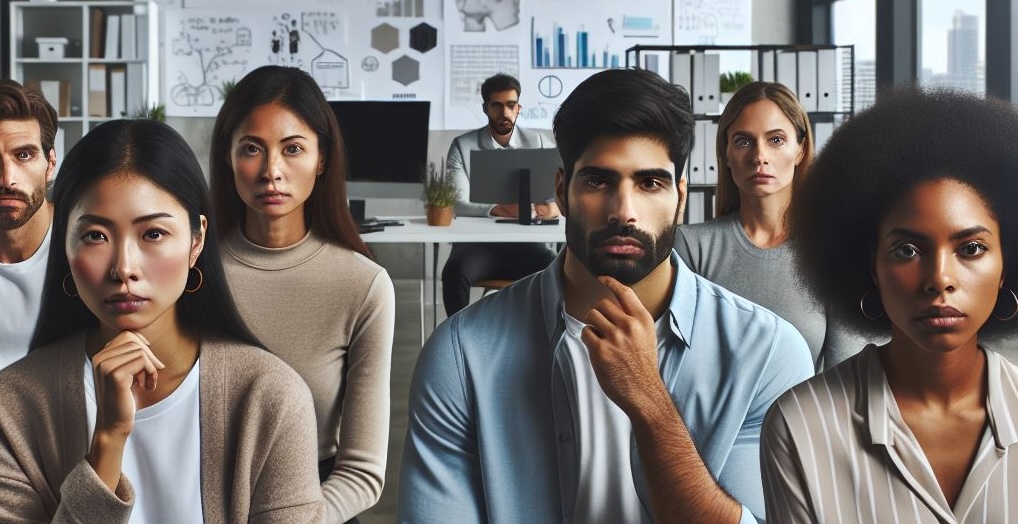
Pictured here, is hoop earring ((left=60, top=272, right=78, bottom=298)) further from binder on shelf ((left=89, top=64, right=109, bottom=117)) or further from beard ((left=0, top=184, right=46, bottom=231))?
binder on shelf ((left=89, top=64, right=109, bottom=117))

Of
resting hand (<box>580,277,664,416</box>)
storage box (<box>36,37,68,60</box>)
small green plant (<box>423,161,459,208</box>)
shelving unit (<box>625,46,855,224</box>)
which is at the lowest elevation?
resting hand (<box>580,277,664,416</box>)

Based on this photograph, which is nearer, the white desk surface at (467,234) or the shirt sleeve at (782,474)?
the shirt sleeve at (782,474)

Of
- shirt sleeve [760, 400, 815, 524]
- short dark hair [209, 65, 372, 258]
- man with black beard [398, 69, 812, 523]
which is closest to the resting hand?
man with black beard [398, 69, 812, 523]

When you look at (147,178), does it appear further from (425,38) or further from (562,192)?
(425,38)

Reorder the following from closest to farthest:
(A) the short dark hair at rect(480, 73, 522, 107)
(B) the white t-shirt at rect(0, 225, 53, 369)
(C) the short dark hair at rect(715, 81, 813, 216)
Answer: (B) the white t-shirt at rect(0, 225, 53, 369)
(C) the short dark hair at rect(715, 81, 813, 216)
(A) the short dark hair at rect(480, 73, 522, 107)

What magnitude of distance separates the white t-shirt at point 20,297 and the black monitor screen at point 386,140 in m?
2.89

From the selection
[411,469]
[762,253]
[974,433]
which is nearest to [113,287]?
[411,469]

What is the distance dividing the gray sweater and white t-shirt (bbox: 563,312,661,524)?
3.34 ft

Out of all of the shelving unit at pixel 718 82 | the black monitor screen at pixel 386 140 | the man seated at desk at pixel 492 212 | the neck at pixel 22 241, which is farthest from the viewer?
the shelving unit at pixel 718 82

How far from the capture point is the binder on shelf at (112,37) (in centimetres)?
826

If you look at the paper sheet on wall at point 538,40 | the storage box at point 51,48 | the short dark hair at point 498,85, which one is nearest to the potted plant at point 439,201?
the short dark hair at point 498,85

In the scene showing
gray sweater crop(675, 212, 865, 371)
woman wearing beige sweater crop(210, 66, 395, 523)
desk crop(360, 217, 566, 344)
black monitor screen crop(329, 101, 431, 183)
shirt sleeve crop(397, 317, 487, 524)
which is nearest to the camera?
shirt sleeve crop(397, 317, 487, 524)

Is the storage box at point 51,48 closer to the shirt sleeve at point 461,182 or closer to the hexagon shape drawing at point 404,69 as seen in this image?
the hexagon shape drawing at point 404,69

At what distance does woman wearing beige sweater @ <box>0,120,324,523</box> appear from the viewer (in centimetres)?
120
